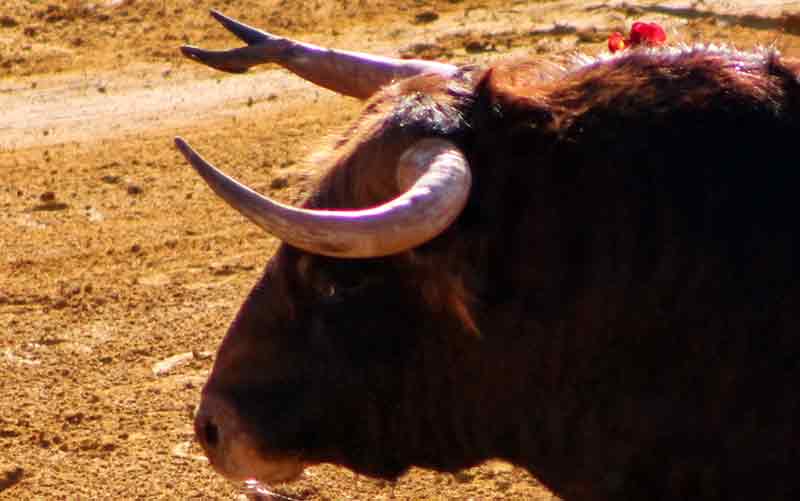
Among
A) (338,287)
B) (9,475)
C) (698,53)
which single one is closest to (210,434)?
(338,287)

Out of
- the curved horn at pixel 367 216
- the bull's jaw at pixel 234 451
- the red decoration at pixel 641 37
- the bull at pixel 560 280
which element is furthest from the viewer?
the red decoration at pixel 641 37

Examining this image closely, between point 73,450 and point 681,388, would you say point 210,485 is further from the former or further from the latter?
point 681,388

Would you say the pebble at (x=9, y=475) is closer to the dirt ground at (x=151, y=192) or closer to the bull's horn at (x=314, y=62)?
the dirt ground at (x=151, y=192)

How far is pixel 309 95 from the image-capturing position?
11.4 m

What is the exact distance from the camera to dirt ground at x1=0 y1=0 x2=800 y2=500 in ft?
20.2

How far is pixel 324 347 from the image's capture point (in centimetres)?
407

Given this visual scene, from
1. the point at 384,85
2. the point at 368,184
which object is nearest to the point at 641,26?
the point at 384,85

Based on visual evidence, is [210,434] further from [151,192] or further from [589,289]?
[151,192]

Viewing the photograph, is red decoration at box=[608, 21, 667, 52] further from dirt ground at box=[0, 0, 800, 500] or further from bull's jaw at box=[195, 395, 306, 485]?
bull's jaw at box=[195, 395, 306, 485]

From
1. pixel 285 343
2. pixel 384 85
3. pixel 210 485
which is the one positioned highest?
pixel 384 85

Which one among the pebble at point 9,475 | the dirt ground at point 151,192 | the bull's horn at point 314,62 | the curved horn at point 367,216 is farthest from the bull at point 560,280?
the pebble at point 9,475

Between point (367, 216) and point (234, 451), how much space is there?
1022 mm

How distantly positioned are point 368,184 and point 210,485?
2368 millimetres

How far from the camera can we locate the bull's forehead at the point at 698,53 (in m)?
3.83
